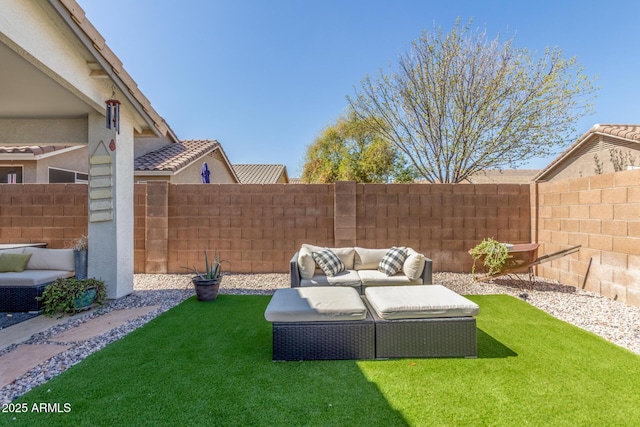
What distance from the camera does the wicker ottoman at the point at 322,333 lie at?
10.2 ft

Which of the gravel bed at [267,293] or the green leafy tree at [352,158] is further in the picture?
the green leafy tree at [352,158]

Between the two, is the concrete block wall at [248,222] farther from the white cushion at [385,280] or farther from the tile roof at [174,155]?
the tile roof at [174,155]

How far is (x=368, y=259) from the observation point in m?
5.46

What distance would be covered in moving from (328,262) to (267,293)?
1.38 metres

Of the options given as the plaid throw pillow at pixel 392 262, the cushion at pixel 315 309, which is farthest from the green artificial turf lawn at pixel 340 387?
the plaid throw pillow at pixel 392 262

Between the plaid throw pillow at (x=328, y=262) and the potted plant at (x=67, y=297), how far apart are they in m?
3.27

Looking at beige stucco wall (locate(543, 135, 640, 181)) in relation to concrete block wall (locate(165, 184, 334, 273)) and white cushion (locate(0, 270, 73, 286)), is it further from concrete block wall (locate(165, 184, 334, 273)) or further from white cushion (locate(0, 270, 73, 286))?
white cushion (locate(0, 270, 73, 286))

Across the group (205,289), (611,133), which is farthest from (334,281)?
(611,133)

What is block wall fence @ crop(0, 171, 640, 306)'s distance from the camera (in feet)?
22.7

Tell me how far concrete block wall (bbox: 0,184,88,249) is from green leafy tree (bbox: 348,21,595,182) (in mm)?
8938

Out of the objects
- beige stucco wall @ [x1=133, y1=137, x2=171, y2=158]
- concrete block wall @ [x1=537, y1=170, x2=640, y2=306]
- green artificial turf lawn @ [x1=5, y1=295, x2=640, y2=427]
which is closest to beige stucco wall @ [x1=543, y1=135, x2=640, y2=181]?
concrete block wall @ [x1=537, y1=170, x2=640, y2=306]

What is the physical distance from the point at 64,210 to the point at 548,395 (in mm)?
8499

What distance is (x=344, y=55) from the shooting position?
11234mm

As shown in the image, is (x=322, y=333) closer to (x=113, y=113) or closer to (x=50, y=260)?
(x=113, y=113)
